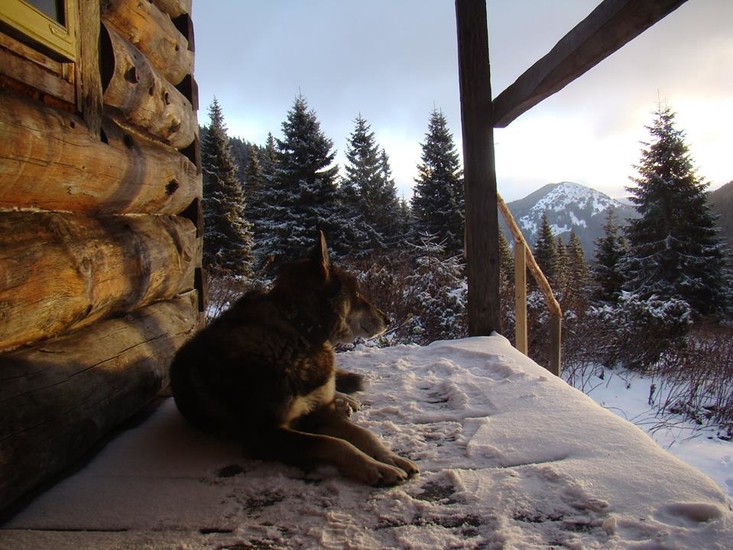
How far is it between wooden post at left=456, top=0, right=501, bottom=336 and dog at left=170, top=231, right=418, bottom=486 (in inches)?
101

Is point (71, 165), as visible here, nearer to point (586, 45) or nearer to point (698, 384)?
point (586, 45)

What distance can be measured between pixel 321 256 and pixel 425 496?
4.36ft

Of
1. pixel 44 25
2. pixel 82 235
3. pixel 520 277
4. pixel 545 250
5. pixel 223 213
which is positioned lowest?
pixel 520 277

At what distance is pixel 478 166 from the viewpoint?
15.9ft

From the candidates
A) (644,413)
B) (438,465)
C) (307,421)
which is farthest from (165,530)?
(644,413)

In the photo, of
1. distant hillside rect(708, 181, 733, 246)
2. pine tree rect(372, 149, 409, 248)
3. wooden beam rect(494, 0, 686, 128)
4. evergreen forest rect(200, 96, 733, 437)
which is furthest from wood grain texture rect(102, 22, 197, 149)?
distant hillside rect(708, 181, 733, 246)

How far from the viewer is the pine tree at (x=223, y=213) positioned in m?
20.9

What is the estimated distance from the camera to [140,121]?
10.5 ft

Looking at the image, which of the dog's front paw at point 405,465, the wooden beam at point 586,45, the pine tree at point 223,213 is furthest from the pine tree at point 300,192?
the dog's front paw at point 405,465

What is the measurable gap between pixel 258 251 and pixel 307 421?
1678 cm

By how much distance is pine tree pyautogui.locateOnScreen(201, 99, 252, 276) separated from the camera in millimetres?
20922

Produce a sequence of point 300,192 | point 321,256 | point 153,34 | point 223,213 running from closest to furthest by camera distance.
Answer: point 321,256 → point 153,34 → point 300,192 → point 223,213

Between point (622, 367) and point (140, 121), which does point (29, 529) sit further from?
point (622, 367)

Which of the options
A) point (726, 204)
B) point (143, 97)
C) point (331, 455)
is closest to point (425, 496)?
point (331, 455)
